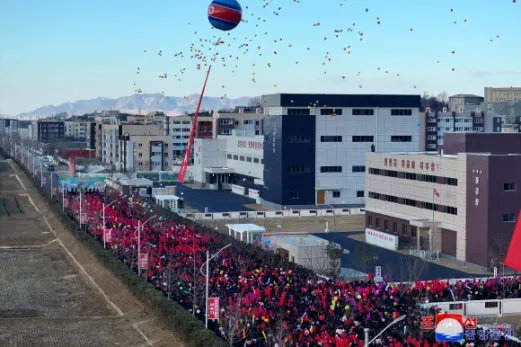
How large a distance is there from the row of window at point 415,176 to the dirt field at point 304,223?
390 centimetres

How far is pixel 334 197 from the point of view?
4909 cm

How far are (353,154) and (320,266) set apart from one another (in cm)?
2227

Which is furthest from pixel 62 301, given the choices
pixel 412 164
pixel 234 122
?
pixel 234 122

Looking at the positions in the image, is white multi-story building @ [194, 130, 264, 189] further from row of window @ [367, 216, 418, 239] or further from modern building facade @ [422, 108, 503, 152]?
modern building facade @ [422, 108, 503, 152]

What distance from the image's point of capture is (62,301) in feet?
79.6

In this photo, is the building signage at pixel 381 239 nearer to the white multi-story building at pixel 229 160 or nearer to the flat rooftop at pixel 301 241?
the flat rooftop at pixel 301 241

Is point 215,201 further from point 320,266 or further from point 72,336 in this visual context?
point 72,336

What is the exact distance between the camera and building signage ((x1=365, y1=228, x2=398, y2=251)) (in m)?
33.0

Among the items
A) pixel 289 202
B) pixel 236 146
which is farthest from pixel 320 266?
pixel 236 146

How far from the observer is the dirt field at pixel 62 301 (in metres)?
19.5

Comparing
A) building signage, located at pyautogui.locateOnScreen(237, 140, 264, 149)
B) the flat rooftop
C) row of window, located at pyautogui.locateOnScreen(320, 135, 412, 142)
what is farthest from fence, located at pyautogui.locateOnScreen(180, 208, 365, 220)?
the flat rooftop

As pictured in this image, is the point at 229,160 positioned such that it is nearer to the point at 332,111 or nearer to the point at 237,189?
the point at 237,189

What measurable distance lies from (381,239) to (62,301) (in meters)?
14.1

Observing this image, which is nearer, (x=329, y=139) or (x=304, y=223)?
(x=304, y=223)
